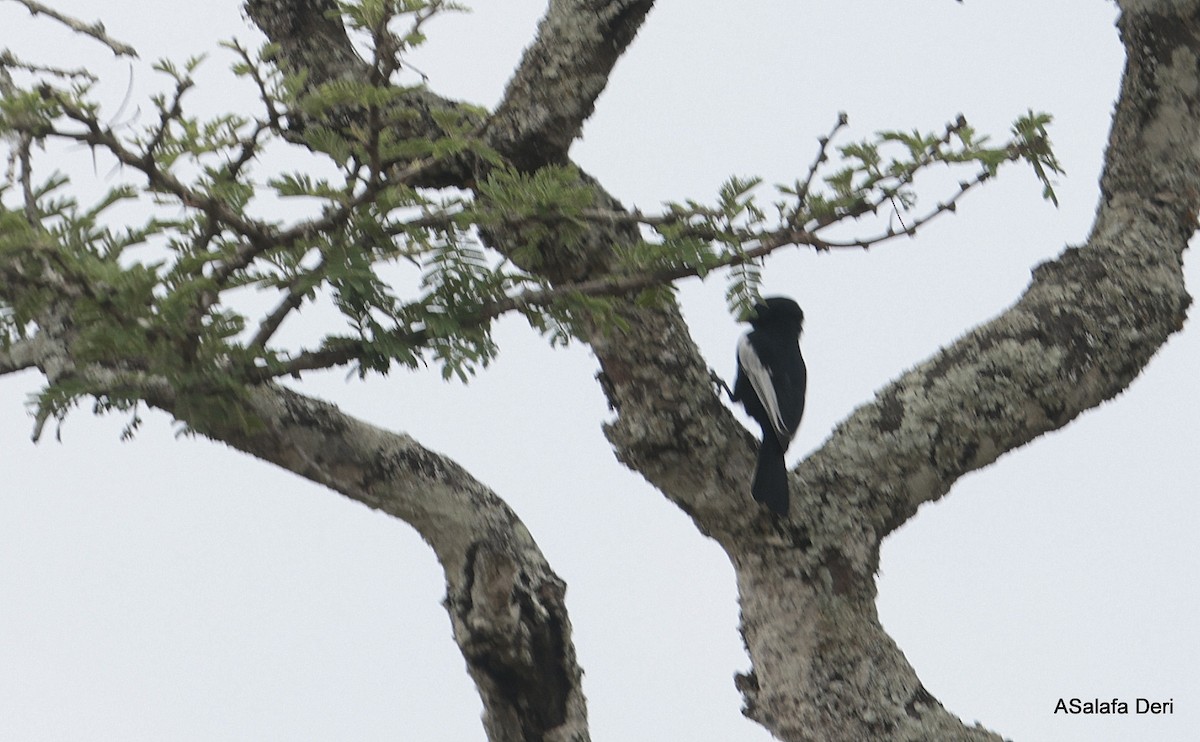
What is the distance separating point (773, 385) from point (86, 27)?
241 cm

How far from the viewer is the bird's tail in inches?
158

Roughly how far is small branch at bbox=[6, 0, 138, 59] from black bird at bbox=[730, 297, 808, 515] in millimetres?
1936

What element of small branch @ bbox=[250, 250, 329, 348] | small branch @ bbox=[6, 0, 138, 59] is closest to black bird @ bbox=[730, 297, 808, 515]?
small branch @ bbox=[250, 250, 329, 348]

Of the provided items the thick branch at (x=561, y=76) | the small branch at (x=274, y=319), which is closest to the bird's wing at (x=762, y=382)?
the thick branch at (x=561, y=76)

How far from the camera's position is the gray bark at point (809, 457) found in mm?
3570

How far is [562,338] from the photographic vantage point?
3.04 metres

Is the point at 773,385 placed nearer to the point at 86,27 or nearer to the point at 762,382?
the point at 762,382

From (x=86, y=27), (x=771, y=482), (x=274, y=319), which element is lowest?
(x=274, y=319)

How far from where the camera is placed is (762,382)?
458cm

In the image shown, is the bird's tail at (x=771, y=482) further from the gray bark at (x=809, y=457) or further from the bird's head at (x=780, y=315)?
the bird's head at (x=780, y=315)

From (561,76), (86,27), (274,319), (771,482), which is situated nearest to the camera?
(274,319)

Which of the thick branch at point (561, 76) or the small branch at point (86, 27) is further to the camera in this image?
the thick branch at point (561, 76)

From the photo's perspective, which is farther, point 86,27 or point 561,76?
point 561,76

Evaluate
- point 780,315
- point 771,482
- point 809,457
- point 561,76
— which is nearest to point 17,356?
point 561,76
